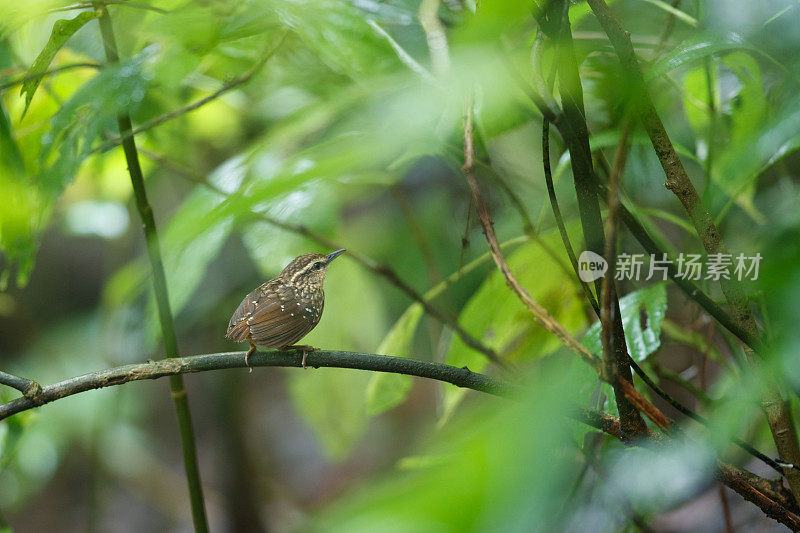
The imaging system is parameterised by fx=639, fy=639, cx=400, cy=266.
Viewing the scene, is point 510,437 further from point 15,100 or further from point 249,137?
point 249,137

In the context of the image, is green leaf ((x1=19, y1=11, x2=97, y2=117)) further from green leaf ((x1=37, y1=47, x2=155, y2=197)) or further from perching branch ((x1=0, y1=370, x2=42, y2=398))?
perching branch ((x1=0, y1=370, x2=42, y2=398))

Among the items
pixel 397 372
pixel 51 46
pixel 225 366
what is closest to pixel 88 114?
pixel 51 46

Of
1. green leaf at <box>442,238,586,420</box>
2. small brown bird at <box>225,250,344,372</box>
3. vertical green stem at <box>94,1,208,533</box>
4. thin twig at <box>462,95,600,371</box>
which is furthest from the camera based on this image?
green leaf at <box>442,238,586,420</box>

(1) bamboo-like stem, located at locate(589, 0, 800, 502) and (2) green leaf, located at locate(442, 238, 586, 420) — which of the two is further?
(2) green leaf, located at locate(442, 238, 586, 420)

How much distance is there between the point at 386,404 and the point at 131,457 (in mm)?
1824

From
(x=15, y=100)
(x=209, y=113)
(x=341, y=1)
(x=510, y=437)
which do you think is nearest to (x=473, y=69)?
(x=510, y=437)

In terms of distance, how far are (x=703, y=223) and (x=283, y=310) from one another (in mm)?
389

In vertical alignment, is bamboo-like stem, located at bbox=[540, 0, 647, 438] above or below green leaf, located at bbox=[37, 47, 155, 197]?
below

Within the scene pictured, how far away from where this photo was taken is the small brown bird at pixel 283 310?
60 centimetres

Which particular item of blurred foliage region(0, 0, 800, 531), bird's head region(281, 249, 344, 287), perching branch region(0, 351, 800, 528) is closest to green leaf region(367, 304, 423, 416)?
blurred foliage region(0, 0, 800, 531)

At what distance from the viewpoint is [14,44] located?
1.05m

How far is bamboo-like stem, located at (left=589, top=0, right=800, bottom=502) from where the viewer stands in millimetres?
503

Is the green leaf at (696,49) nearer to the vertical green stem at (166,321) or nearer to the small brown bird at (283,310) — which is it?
the small brown bird at (283,310)

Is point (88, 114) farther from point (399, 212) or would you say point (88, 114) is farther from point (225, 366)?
point (399, 212)
